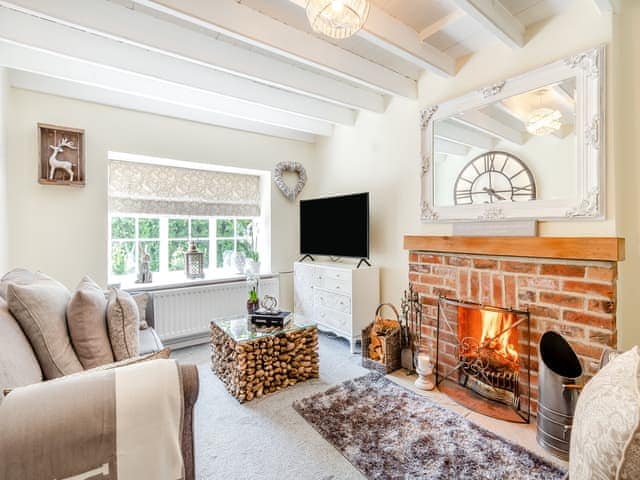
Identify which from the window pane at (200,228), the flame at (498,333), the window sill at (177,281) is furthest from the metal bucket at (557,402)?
the window pane at (200,228)

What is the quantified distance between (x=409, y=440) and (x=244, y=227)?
10.2ft

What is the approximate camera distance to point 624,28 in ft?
6.23

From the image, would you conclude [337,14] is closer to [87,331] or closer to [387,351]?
[87,331]

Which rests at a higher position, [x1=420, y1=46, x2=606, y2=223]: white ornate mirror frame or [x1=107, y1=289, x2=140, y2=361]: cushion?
[x1=420, y1=46, x2=606, y2=223]: white ornate mirror frame

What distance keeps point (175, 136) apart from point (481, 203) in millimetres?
3110

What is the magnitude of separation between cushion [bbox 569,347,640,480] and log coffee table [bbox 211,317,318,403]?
6.14 ft

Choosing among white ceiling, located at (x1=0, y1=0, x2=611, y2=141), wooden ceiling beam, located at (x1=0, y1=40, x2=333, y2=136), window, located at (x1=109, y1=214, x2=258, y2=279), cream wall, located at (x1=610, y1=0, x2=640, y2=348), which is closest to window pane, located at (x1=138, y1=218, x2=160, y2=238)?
window, located at (x1=109, y1=214, x2=258, y2=279)

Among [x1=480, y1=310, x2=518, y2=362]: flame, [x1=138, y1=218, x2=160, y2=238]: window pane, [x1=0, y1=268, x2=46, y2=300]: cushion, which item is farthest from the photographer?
[x1=138, y1=218, x2=160, y2=238]: window pane

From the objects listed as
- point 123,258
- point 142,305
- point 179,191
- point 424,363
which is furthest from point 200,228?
point 424,363

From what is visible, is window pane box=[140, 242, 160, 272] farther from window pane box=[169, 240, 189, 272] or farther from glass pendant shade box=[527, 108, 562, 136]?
glass pendant shade box=[527, 108, 562, 136]

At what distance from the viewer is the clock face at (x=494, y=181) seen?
2.19m

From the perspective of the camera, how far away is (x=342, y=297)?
3230mm

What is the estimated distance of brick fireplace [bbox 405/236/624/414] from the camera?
1799 millimetres

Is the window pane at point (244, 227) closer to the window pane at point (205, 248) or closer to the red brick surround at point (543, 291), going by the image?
the window pane at point (205, 248)
